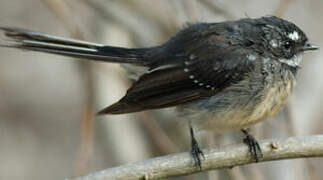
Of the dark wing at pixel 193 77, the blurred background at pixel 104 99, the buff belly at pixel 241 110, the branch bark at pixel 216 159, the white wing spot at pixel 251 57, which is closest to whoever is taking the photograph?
the branch bark at pixel 216 159

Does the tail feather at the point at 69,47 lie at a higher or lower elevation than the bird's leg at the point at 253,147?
higher

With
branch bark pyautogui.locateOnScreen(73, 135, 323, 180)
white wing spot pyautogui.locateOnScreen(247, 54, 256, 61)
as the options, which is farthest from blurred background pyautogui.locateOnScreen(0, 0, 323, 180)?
branch bark pyautogui.locateOnScreen(73, 135, 323, 180)

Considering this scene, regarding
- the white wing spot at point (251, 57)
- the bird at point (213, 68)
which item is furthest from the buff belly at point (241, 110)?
the white wing spot at point (251, 57)

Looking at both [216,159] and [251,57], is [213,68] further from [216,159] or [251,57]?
[216,159]

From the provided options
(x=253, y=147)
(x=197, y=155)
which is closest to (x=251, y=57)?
Answer: (x=253, y=147)

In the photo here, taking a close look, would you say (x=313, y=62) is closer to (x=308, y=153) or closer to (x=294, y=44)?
(x=294, y=44)

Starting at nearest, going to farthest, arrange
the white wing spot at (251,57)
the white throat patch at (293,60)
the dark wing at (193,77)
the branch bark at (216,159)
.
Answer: the branch bark at (216,159) → the dark wing at (193,77) → the white wing spot at (251,57) → the white throat patch at (293,60)

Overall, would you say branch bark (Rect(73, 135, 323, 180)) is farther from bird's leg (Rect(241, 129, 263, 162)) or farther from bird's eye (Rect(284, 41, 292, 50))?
bird's eye (Rect(284, 41, 292, 50))

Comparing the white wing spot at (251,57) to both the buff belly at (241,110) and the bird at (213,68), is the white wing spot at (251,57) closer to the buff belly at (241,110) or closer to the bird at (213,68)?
the bird at (213,68)
